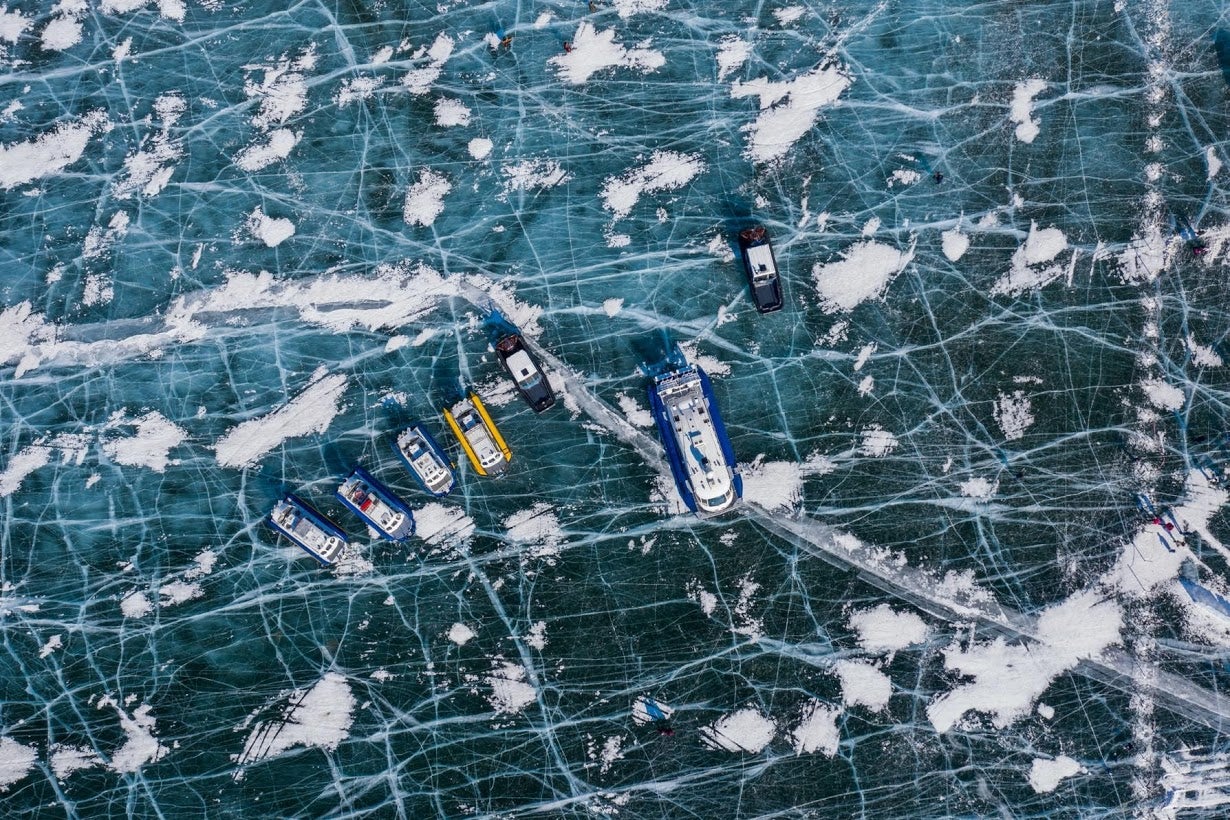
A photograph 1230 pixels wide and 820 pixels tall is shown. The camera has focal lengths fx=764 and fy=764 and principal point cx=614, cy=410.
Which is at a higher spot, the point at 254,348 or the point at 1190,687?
the point at 254,348

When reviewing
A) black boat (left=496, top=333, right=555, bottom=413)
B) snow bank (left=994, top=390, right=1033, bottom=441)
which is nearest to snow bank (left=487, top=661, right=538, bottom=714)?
black boat (left=496, top=333, right=555, bottom=413)

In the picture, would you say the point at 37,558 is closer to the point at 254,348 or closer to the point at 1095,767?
the point at 254,348

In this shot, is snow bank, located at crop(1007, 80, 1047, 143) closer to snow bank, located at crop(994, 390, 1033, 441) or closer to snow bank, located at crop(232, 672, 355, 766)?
snow bank, located at crop(994, 390, 1033, 441)

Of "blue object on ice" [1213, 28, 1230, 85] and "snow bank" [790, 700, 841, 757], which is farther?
"blue object on ice" [1213, 28, 1230, 85]

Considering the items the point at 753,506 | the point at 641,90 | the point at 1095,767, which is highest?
the point at 641,90

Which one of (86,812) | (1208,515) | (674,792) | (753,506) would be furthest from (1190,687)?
(86,812)

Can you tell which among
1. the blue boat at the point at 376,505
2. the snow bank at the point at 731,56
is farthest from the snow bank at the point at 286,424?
the snow bank at the point at 731,56

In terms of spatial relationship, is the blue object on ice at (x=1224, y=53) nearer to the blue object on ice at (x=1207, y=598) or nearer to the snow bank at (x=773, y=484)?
the blue object on ice at (x=1207, y=598)
